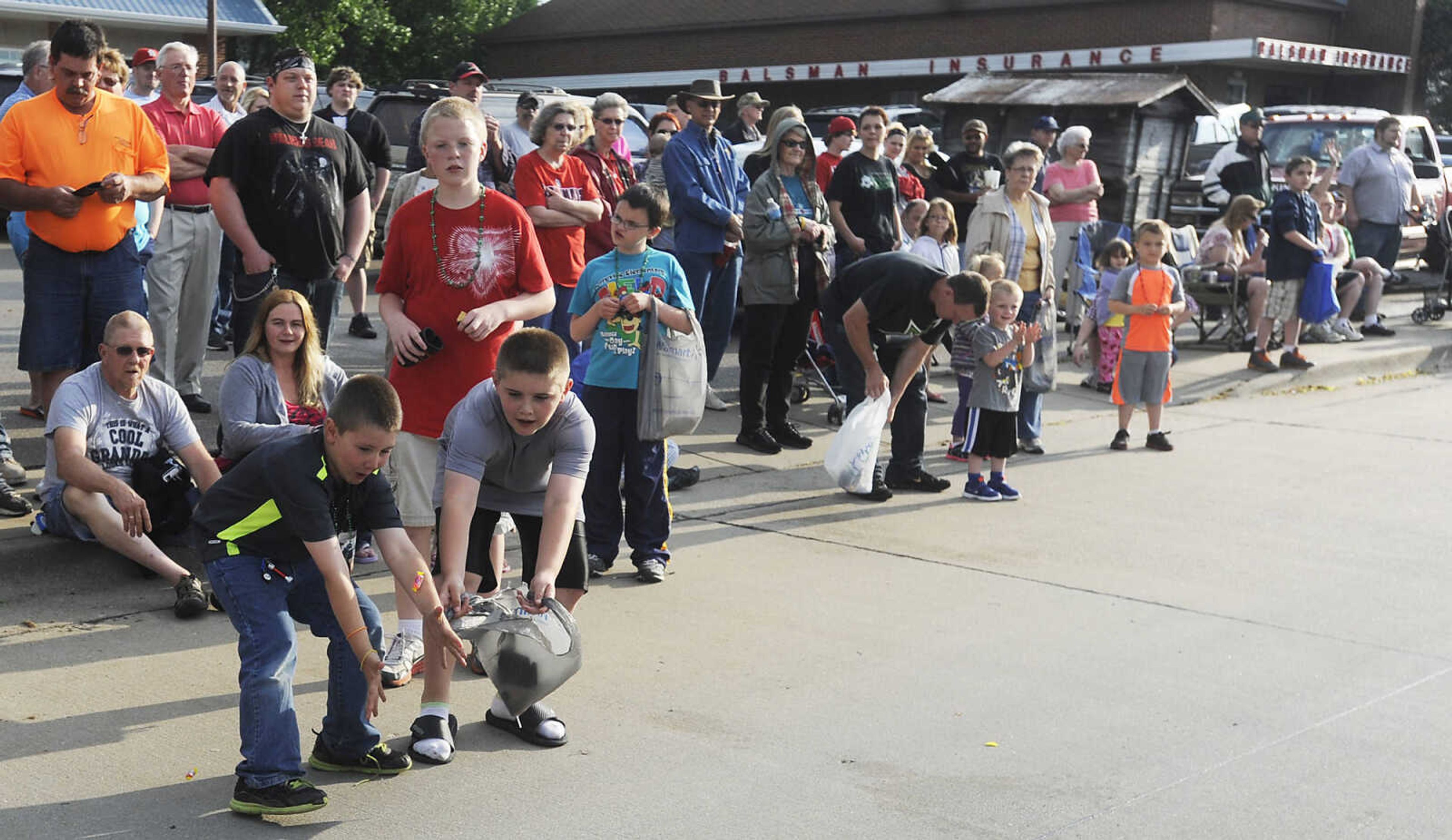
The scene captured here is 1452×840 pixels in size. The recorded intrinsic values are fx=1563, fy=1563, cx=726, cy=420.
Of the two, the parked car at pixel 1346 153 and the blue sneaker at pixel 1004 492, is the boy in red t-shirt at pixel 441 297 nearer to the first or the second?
the blue sneaker at pixel 1004 492

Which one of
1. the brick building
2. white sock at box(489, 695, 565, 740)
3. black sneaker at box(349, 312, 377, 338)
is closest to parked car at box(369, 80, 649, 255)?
black sneaker at box(349, 312, 377, 338)

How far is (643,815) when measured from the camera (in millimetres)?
4297

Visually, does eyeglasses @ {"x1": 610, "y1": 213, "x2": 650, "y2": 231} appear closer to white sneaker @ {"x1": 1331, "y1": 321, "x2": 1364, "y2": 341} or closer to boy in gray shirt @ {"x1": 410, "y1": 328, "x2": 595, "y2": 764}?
boy in gray shirt @ {"x1": 410, "y1": 328, "x2": 595, "y2": 764}

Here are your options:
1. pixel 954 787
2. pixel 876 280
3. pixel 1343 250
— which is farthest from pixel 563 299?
pixel 1343 250

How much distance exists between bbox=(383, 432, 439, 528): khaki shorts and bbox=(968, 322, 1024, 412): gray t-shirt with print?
383 cm

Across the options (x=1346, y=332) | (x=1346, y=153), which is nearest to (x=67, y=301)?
(x=1346, y=332)

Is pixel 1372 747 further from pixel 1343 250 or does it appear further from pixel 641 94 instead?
pixel 641 94

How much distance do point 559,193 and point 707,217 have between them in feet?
3.82

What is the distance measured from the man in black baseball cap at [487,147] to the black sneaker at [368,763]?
519 centimetres

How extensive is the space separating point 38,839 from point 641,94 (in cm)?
3892

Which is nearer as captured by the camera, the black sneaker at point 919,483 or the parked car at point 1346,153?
the black sneaker at point 919,483

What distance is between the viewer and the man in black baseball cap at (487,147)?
371 inches

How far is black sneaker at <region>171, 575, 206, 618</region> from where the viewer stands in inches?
227

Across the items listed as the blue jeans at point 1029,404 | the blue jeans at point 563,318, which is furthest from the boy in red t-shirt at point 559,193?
the blue jeans at point 1029,404
